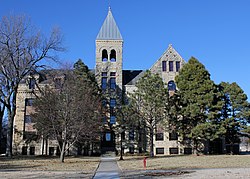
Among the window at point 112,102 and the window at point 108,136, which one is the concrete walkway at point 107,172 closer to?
the window at point 108,136

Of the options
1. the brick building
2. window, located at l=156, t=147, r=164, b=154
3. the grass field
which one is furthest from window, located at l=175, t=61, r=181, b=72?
the grass field

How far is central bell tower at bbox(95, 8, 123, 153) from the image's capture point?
40375 millimetres

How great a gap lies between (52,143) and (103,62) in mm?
13403

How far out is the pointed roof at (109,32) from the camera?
43.4 metres

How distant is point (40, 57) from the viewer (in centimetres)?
3322

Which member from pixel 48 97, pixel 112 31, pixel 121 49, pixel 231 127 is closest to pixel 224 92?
pixel 231 127

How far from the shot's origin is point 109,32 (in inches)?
1734

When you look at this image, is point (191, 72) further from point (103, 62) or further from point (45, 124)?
point (45, 124)

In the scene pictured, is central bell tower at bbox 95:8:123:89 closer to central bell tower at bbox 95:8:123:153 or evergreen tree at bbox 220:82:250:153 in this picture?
central bell tower at bbox 95:8:123:153

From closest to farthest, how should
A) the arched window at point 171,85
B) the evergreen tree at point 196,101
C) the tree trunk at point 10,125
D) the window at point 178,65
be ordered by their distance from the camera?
the tree trunk at point 10,125, the evergreen tree at point 196,101, the arched window at point 171,85, the window at point 178,65

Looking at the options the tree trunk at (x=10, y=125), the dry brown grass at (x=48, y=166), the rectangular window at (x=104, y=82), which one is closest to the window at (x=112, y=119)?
the rectangular window at (x=104, y=82)

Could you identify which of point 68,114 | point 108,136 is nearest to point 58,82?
point 68,114

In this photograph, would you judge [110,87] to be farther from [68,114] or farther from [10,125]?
[68,114]

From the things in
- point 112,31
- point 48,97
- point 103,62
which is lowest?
point 48,97
